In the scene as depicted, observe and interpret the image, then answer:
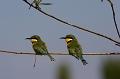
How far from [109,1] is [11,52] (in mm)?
459

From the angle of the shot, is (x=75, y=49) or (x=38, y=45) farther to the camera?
(x=38, y=45)

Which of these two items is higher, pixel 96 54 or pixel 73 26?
pixel 73 26

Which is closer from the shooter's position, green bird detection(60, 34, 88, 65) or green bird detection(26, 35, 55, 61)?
green bird detection(60, 34, 88, 65)

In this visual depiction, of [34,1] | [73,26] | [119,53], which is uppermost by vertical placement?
[34,1]

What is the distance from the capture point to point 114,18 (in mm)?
1618

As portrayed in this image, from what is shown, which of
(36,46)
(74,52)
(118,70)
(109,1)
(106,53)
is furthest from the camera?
(118,70)

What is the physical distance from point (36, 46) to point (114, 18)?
3.55 ft

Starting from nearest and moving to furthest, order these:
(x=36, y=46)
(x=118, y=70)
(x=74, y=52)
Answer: (x=74, y=52), (x=36, y=46), (x=118, y=70)

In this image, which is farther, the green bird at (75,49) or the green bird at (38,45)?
the green bird at (38,45)

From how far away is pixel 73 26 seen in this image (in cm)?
163

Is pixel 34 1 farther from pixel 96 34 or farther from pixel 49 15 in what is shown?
pixel 96 34

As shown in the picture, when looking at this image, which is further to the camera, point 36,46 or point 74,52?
point 36,46

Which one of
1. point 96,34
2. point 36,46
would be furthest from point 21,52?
point 36,46

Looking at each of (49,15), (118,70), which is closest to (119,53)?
(49,15)
